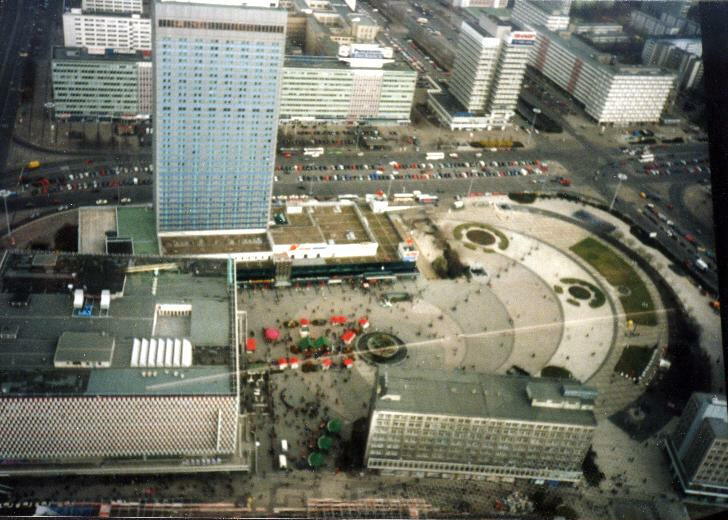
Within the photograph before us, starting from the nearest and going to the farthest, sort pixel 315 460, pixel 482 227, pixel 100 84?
1. pixel 315 460
2. pixel 482 227
3. pixel 100 84

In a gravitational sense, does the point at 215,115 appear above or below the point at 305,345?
above

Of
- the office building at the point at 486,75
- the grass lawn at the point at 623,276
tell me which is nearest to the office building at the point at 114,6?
the office building at the point at 486,75

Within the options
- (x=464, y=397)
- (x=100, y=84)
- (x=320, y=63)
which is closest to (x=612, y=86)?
(x=320, y=63)

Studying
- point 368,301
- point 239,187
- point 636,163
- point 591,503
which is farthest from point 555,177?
point 591,503

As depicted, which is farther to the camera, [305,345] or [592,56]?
[592,56]

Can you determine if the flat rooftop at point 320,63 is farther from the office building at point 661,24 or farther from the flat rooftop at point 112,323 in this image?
the office building at point 661,24

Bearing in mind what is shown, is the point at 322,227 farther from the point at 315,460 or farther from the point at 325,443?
the point at 315,460

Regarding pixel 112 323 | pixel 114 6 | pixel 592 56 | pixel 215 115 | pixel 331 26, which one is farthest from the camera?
pixel 331 26

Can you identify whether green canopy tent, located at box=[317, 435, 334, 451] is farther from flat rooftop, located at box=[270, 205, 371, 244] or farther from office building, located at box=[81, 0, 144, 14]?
office building, located at box=[81, 0, 144, 14]
